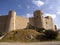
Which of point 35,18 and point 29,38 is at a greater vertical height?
point 35,18

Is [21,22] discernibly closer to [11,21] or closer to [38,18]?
[11,21]

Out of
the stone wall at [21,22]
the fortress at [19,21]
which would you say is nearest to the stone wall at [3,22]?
the fortress at [19,21]

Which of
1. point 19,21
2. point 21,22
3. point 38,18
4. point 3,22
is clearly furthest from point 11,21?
point 38,18

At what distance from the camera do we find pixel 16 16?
→ 142 feet

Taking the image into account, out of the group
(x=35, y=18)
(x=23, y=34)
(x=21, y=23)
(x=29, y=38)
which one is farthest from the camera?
(x=35, y=18)

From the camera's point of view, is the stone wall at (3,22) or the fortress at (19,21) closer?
the fortress at (19,21)

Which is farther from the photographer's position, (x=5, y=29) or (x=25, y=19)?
(x=25, y=19)

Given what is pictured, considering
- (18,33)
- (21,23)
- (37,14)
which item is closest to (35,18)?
(37,14)

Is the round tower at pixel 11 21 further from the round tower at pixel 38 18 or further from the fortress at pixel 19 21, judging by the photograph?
the round tower at pixel 38 18

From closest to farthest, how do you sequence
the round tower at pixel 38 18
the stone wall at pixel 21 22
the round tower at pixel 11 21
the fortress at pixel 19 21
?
the round tower at pixel 11 21
the fortress at pixel 19 21
the stone wall at pixel 21 22
the round tower at pixel 38 18

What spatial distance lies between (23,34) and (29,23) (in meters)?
25.0

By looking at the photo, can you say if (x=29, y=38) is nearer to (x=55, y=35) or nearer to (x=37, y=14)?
(x=55, y=35)

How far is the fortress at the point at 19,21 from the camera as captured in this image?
40.7 m

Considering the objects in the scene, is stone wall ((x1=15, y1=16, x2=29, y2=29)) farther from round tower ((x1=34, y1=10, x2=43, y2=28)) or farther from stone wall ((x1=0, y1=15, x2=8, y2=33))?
stone wall ((x1=0, y1=15, x2=8, y2=33))
